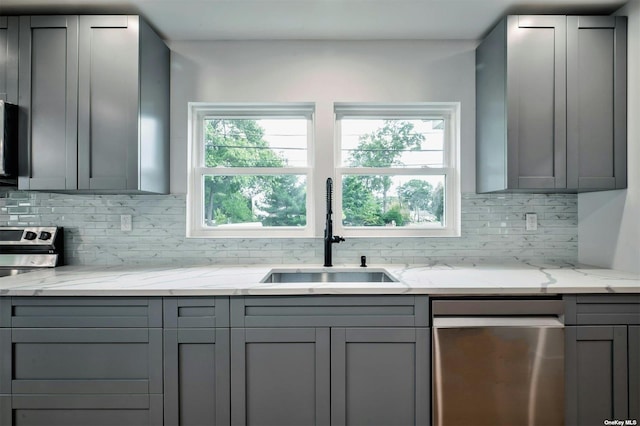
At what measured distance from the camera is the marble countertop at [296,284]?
5.34ft

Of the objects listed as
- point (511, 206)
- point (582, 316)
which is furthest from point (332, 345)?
point (511, 206)

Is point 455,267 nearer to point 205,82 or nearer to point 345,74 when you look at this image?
point 345,74

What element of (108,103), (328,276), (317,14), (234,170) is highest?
(317,14)

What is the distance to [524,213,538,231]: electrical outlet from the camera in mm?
2369

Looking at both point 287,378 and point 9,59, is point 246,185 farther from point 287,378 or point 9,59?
point 9,59

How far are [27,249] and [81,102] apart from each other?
101 cm

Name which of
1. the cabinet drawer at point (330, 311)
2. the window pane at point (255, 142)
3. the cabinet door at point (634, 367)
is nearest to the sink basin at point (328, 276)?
the cabinet drawer at point (330, 311)

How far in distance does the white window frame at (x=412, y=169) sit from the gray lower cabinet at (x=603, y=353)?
2.92ft

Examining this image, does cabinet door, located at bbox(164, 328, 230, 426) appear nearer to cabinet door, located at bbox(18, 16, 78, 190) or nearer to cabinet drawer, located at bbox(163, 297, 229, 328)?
cabinet drawer, located at bbox(163, 297, 229, 328)

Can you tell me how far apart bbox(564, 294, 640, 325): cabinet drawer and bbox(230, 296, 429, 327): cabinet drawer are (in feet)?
2.25

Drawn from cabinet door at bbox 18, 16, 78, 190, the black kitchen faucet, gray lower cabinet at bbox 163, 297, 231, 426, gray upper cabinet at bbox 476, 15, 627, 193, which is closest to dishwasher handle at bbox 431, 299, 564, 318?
gray upper cabinet at bbox 476, 15, 627, 193

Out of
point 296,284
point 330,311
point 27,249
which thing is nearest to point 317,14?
point 296,284

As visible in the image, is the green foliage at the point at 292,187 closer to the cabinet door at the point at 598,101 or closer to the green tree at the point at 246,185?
the green tree at the point at 246,185

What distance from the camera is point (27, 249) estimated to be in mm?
2211
